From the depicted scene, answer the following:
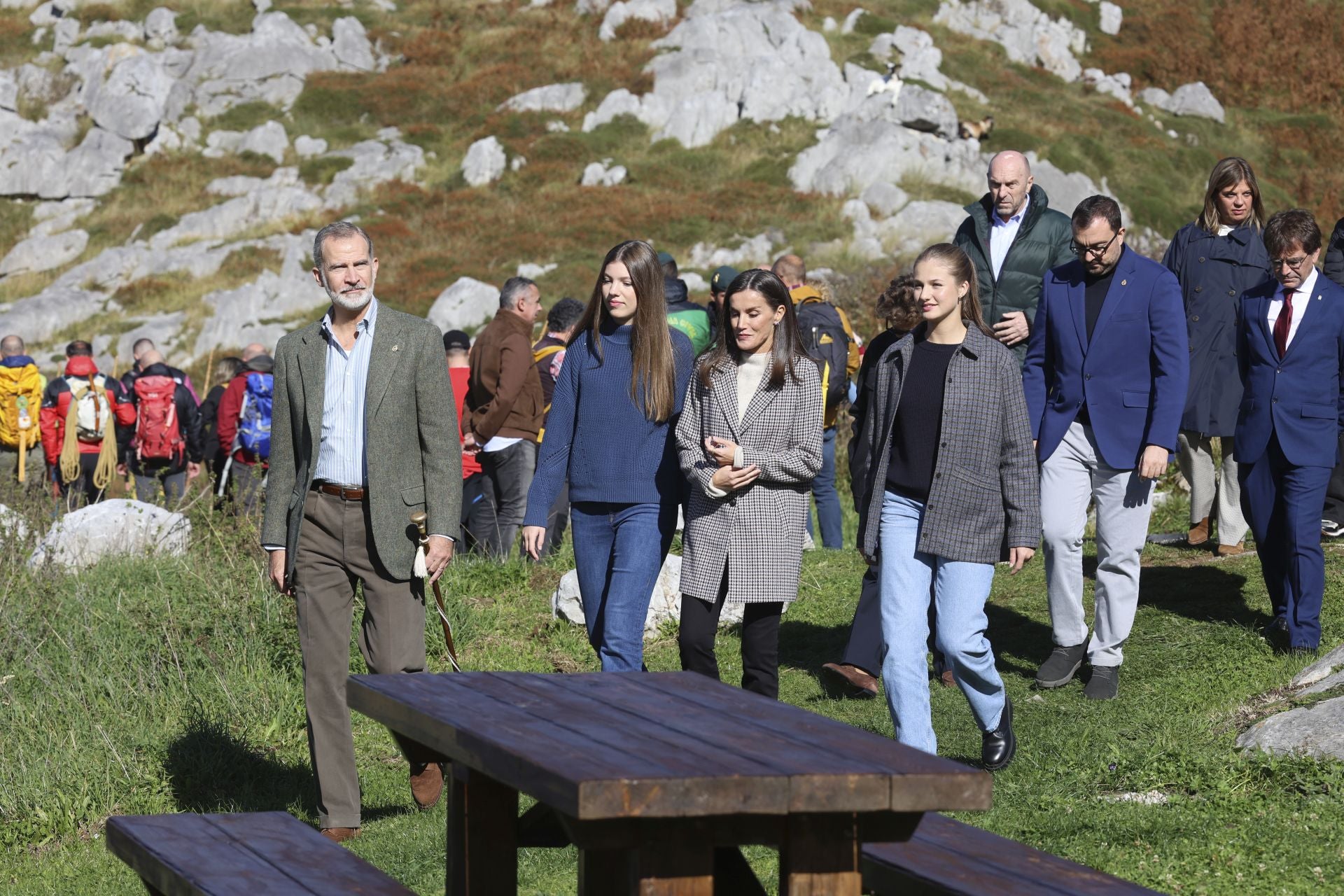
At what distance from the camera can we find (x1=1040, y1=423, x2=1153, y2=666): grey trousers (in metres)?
6.12

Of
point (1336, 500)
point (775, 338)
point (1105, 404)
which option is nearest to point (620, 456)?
point (775, 338)

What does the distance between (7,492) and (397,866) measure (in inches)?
308

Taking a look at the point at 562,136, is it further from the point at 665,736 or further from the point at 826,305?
the point at 665,736

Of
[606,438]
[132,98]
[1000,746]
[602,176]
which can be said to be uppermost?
[132,98]

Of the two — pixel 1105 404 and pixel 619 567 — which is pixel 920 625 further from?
pixel 1105 404

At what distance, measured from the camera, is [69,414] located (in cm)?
1366

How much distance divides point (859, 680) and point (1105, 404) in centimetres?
174

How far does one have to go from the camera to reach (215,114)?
42.1m

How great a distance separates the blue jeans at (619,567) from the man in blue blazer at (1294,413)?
3.11 metres

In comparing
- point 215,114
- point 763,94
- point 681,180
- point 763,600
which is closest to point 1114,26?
point 763,94

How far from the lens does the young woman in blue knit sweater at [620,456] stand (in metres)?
5.32

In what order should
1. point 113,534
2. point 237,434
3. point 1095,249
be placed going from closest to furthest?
point 1095,249 → point 113,534 → point 237,434

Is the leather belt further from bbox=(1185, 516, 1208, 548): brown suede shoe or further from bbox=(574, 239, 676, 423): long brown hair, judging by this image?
bbox=(1185, 516, 1208, 548): brown suede shoe

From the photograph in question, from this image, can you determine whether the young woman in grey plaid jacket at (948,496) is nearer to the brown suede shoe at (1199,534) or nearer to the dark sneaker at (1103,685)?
the dark sneaker at (1103,685)
